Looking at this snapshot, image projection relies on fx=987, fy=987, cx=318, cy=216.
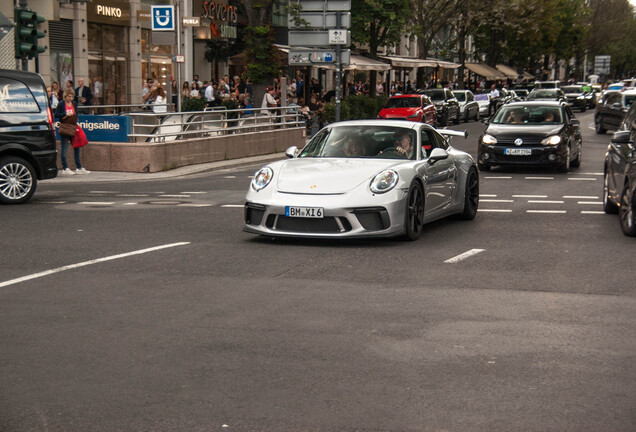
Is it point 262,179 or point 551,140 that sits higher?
point 262,179

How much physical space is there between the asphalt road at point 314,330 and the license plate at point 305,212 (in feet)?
1.19

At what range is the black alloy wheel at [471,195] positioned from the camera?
510 inches

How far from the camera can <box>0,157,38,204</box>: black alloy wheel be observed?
49.5ft

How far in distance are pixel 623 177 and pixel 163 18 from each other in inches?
575

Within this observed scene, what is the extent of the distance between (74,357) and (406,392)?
2067 mm

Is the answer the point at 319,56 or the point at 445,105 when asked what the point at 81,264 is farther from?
the point at 445,105

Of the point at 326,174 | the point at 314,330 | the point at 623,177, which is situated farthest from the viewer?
the point at 623,177

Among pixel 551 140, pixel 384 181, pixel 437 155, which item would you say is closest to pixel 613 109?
pixel 551 140

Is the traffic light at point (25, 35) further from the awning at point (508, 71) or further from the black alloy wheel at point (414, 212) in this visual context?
the awning at point (508, 71)

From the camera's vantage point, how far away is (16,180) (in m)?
15.2

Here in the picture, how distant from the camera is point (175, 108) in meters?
29.4

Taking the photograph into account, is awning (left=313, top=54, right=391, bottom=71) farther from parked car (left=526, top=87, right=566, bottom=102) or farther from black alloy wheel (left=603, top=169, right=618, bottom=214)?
black alloy wheel (left=603, top=169, right=618, bottom=214)

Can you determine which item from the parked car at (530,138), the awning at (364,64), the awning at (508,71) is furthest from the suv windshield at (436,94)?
the awning at (508,71)

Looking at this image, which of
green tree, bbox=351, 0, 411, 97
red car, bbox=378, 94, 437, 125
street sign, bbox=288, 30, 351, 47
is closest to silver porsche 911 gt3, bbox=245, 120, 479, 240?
street sign, bbox=288, 30, 351, 47
